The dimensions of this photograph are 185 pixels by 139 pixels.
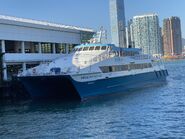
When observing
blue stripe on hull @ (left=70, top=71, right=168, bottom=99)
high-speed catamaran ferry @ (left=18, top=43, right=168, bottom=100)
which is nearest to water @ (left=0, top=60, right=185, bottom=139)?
blue stripe on hull @ (left=70, top=71, right=168, bottom=99)

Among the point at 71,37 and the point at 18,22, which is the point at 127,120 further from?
the point at 71,37

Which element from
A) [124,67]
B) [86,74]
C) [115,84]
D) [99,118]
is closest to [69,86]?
[86,74]

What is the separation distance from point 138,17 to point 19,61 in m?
113

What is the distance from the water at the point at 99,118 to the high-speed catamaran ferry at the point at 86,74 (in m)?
2.12

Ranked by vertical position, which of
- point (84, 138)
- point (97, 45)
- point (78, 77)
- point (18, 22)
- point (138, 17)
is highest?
point (138, 17)

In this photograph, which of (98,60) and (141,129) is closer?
(141,129)

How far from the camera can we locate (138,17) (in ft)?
560

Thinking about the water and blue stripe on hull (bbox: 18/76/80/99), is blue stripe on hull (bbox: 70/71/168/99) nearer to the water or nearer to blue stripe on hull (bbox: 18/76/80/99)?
blue stripe on hull (bbox: 18/76/80/99)

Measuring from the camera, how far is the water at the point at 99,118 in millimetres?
28562

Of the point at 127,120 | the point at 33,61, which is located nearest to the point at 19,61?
the point at 33,61

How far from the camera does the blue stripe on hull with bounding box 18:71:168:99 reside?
47094 millimetres

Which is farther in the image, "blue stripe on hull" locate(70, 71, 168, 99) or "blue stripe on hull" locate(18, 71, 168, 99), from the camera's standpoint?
"blue stripe on hull" locate(70, 71, 168, 99)

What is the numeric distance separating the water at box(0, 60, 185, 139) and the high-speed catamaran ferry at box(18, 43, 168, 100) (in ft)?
6.94

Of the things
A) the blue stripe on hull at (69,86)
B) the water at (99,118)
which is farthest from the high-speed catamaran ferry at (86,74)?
the water at (99,118)
